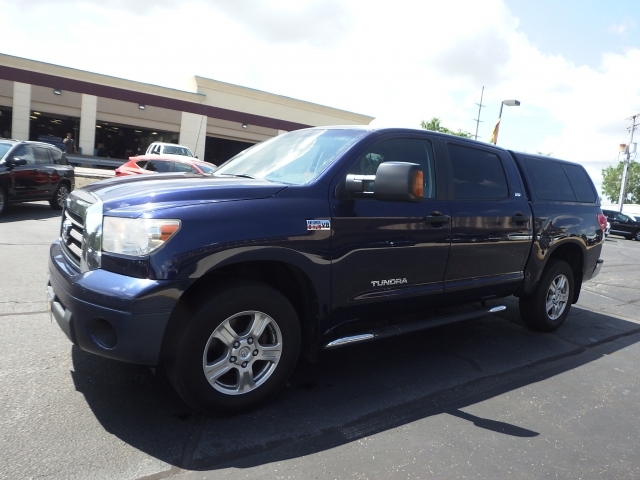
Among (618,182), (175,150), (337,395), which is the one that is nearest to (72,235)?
(337,395)

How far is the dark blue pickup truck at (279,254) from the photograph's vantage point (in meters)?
2.99

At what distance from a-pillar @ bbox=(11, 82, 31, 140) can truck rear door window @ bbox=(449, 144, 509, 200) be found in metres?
34.4

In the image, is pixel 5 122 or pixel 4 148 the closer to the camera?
pixel 4 148

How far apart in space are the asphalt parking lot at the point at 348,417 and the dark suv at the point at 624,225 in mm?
25555

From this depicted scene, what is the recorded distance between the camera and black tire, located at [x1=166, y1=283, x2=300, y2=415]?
10.1 ft

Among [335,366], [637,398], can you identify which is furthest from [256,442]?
[637,398]

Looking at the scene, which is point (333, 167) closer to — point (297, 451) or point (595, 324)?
point (297, 451)

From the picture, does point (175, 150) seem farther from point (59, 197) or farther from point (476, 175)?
point (476, 175)

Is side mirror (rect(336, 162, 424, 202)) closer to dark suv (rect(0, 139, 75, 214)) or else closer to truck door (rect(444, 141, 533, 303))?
truck door (rect(444, 141, 533, 303))

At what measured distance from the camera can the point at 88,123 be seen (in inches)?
1372

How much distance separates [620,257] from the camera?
15641 mm

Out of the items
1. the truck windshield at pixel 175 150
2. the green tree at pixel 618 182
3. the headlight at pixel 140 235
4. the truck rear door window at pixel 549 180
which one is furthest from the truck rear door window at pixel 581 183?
the green tree at pixel 618 182

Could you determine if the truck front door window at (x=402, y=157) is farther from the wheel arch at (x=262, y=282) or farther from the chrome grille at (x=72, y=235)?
the chrome grille at (x=72, y=235)

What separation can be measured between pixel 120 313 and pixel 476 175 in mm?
3300
